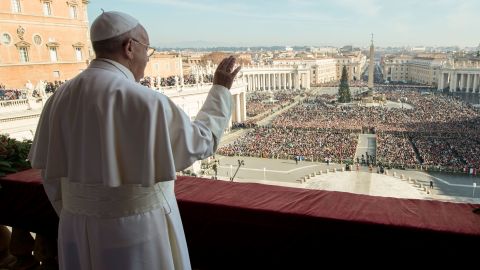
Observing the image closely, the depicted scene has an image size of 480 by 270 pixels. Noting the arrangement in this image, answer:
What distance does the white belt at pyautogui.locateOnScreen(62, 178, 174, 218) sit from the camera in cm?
163

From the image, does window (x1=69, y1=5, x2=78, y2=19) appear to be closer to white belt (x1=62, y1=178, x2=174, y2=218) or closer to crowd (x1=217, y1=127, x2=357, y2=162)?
crowd (x1=217, y1=127, x2=357, y2=162)

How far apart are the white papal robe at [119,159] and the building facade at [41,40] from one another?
56.4ft

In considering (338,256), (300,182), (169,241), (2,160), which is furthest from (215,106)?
(300,182)

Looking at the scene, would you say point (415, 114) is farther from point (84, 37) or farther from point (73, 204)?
point (73, 204)

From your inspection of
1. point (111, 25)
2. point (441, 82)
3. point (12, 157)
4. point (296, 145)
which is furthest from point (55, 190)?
point (441, 82)

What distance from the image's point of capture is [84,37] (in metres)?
20.5

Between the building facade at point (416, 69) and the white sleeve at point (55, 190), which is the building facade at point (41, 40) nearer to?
the white sleeve at point (55, 190)

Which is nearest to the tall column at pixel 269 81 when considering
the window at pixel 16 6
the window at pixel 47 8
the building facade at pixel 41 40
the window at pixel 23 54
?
the building facade at pixel 41 40

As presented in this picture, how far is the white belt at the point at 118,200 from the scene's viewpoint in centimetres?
163

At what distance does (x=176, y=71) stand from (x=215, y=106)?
3649 centimetres

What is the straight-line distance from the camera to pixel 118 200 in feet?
5.35

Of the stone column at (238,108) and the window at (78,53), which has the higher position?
the window at (78,53)

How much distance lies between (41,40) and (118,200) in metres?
18.9

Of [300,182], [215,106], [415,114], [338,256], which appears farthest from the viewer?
[415,114]
